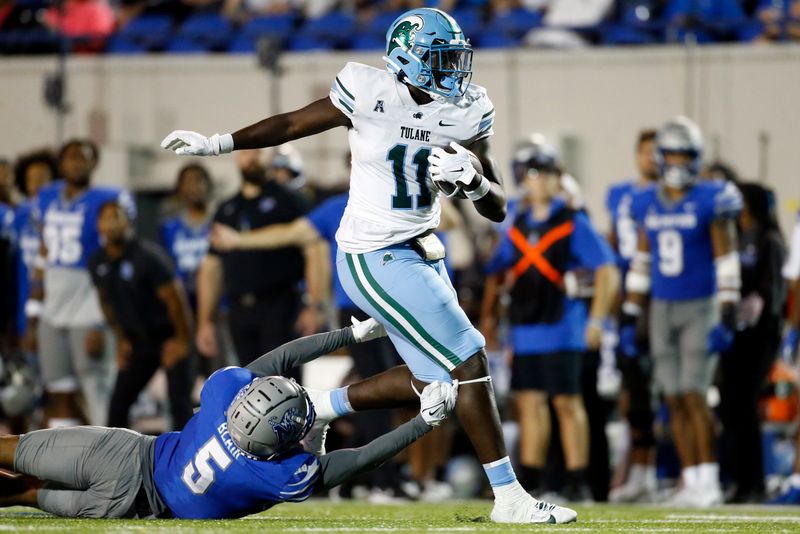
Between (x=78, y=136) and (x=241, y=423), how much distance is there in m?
6.52

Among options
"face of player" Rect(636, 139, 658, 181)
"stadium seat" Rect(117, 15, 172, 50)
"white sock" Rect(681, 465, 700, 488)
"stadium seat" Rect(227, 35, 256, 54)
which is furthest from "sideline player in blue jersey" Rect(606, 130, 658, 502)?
"stadium seat" Rect(117, 15, 172, 50)

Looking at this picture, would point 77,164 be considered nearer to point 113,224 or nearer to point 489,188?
point 113,224

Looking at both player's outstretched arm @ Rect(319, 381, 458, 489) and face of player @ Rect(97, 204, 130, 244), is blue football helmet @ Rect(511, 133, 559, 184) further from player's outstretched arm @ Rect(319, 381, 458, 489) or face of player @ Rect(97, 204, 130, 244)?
player's outstretched arm @ Rect(319, 381, 458, 489)

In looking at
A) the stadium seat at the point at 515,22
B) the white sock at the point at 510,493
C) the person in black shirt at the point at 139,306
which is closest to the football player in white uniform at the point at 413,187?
the white sock at the point at 510,493

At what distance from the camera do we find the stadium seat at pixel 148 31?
11.8 metres

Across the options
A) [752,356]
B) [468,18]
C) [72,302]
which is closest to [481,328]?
[752,356]

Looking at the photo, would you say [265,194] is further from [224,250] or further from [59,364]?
[59,364]

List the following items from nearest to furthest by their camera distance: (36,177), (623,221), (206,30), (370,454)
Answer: (370,454) → (623,221) → (36,177) → (206,30)

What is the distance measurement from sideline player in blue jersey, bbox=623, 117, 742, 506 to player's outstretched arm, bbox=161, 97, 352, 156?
2949 mm

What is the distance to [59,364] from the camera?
352 inches

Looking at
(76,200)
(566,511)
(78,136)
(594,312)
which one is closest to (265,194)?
(76,200)

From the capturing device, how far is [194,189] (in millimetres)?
9789

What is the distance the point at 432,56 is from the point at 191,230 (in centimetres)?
468

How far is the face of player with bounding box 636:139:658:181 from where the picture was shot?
8.83 metres
